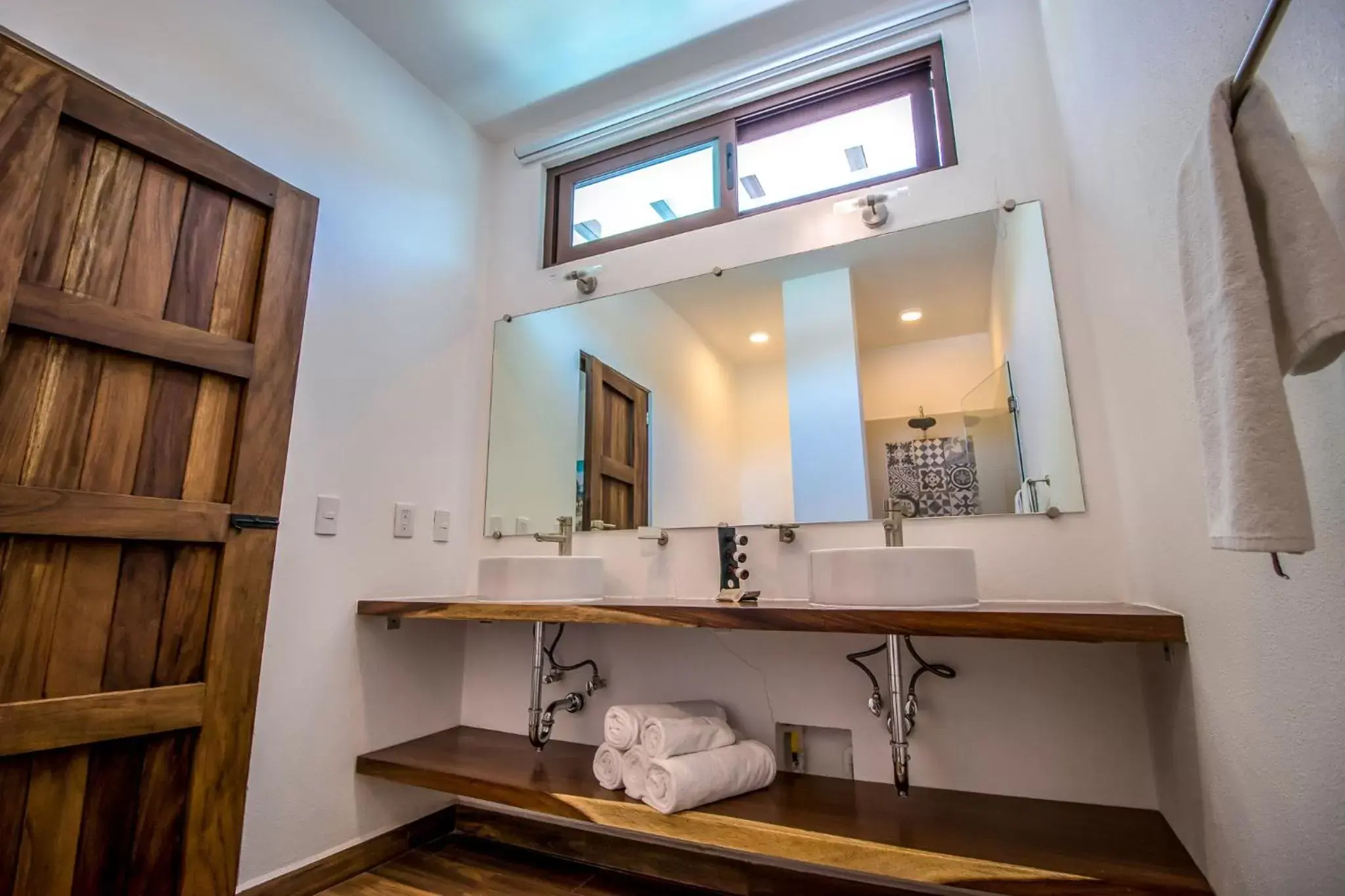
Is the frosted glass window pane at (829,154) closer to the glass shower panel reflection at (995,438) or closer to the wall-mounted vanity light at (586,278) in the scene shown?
the wall-mounted vanity light at (586,278)

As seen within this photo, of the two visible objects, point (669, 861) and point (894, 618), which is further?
point (669, 861)

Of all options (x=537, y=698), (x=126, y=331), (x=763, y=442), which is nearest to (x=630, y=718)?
(x=537, y=698)

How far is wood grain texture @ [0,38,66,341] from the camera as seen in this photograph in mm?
1161

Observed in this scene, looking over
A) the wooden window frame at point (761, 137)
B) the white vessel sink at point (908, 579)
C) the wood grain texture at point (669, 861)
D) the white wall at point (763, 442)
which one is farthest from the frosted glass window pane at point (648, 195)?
the wood grain texture at point (669, 861)

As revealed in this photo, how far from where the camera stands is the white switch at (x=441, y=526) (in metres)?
2.14

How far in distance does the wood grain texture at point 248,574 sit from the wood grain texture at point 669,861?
0.75 m

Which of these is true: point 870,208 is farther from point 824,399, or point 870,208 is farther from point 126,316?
point 126,316

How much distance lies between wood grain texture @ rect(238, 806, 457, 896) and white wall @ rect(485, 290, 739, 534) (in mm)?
970

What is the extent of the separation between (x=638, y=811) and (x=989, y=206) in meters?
1.87

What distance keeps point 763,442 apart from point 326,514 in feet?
4.32

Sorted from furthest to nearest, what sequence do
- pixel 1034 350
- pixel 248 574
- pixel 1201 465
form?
pixel 1034 350, pixel 248 574, pixel 1201 465

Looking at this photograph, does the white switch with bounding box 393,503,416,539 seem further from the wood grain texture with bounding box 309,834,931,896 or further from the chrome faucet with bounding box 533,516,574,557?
the wood grain texture with bounding box 309,834,931,896

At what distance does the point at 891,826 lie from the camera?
127 cm

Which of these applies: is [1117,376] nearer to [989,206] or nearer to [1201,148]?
[989,206]
